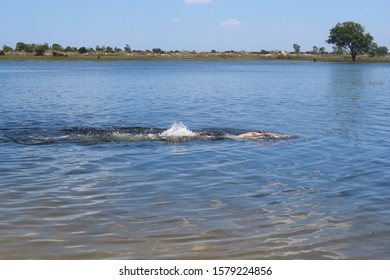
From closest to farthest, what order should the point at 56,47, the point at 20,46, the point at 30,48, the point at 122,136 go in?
the point at 122,136 < the point at 30,48 < the point at 20,46 < the point at 56,47

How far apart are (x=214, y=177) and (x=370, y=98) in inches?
1157

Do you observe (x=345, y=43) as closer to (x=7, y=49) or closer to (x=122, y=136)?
(x=7, y=49)

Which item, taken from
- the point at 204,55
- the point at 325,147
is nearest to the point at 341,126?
the point at 325,147

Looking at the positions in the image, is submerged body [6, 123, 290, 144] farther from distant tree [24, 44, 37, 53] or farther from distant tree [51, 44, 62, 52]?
distant tree [51, 44, 62, 52]

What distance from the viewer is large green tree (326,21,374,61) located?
15475 cm

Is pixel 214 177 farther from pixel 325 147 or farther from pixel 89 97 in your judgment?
pixel 89 97

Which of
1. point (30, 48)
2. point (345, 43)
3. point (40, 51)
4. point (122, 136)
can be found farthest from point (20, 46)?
point (122, 136)

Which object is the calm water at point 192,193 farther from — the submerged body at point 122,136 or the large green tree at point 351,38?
the large green tree at point 351,38

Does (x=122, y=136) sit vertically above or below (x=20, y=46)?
below

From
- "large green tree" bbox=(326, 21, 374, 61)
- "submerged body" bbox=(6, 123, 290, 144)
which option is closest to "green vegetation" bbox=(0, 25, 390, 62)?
"large green tree" bbox=(326, 21, 374, 61)

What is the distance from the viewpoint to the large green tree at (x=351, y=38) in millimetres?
154750

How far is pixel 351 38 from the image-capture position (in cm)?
15475

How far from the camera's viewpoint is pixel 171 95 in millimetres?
40594

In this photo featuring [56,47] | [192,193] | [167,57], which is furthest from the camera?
[167,57]
